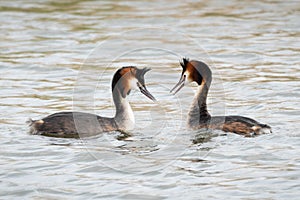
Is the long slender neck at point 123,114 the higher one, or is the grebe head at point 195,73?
the grebe head at point 195,73

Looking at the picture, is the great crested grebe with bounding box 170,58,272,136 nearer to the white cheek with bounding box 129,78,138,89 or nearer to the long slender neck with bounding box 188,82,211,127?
the long slender neck with bounding box 188,82,211,127

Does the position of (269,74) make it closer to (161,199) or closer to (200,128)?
(200,128)

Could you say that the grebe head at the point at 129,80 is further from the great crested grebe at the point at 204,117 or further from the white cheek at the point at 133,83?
the great crested grebe at the point at 204,117

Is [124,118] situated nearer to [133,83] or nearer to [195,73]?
[133,83]

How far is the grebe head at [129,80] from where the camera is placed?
10.0 m

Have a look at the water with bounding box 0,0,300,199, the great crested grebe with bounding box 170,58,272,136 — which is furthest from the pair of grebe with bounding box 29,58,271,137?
the water with bounding box 0,0,300,199

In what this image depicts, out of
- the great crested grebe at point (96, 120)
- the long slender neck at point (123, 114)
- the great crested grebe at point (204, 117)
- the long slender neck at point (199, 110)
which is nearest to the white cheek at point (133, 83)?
the great crested grebe at point (96, 120)

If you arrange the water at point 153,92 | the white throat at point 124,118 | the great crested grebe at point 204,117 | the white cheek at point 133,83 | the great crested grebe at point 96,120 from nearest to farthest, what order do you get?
the water at point 153,92, the great crested grebe at point 204,117, the great crested grebe at point 96,120, the white throat at point 124,118, the white cheek at point 133,83

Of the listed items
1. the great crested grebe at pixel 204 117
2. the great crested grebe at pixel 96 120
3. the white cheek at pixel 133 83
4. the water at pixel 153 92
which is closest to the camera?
the water at pixel 153 92

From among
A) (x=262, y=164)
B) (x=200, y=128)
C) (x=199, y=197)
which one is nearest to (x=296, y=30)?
(x=200, y=128)

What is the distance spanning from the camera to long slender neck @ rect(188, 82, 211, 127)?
994 centimetres

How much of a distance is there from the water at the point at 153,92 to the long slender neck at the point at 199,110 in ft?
0.57

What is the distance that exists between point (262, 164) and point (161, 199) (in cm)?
137

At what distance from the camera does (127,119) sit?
32.7ft
